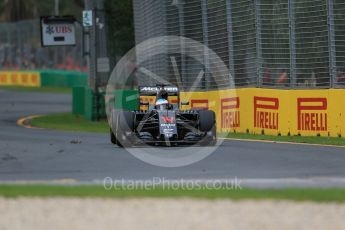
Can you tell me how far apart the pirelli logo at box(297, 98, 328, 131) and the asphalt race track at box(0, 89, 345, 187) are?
63.6 inches

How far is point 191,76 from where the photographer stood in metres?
26.3

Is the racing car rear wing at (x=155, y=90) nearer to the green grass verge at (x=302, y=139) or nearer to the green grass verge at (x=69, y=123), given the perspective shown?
the green grass verge at (x=302, y=139)

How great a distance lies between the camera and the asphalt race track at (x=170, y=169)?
13117 mm

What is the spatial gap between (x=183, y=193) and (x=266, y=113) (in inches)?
426

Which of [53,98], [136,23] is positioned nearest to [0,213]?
[136,23]

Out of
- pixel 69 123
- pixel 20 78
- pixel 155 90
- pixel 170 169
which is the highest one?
pixel 155 90

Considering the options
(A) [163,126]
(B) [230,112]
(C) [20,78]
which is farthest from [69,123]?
(C) [20,78]

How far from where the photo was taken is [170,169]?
47.3ft

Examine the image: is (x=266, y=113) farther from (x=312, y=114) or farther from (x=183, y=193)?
(x=183, y=193)

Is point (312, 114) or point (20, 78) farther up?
point (20, 78)

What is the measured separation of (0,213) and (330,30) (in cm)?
1181

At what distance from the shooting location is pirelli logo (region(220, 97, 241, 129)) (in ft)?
75.0

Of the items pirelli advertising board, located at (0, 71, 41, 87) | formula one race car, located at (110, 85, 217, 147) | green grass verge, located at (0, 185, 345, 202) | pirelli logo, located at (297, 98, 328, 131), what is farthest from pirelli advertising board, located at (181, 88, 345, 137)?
pirelli advertising board, located at (0, 71, 41, 87)

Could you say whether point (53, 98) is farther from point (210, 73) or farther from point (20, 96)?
point (210, 73)
